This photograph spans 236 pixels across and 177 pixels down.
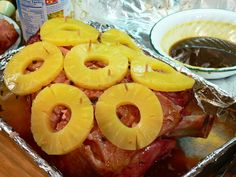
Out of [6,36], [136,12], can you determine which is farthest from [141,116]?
[136,12]

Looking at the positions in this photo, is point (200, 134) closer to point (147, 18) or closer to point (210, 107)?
point (210, 107)

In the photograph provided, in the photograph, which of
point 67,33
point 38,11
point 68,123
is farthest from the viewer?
point 38,11

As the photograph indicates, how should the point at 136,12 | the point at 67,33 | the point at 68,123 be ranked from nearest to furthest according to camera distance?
1. the point at 68,123
2. the point at 67,33
3. the point at 136,12

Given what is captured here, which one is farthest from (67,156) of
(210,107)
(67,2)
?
(67,2)

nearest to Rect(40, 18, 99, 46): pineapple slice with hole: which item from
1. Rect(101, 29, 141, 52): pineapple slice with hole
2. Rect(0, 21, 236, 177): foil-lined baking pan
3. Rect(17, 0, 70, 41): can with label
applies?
Rect(101, 29, 141, 52): pineapple slice with hole

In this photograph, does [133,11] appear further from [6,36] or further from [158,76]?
[158,76]

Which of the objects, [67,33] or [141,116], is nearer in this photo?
[141,116]
